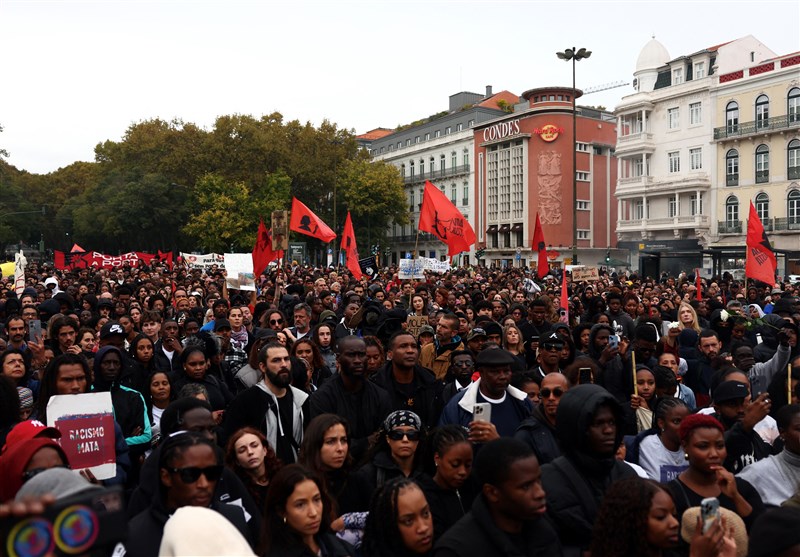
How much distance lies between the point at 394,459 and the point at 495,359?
43.4 inches

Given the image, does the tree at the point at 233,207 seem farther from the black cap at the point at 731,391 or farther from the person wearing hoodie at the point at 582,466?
the person wearing hoodie at the point at 582,466

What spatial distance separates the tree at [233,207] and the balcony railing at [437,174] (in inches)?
722

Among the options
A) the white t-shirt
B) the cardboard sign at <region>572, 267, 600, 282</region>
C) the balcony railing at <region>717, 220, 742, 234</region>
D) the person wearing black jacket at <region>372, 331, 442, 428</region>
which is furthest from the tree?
the white t-shirt

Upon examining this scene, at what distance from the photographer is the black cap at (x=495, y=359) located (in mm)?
4789

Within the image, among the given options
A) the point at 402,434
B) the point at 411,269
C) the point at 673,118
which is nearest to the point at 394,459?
the point at 402,434

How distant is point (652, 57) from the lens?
4841cm

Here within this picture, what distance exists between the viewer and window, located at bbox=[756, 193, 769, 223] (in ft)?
137

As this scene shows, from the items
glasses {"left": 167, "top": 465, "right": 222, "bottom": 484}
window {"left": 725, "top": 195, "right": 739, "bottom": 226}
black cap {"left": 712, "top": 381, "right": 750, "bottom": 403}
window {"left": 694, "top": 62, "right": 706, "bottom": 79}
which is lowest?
black cap {"left": 712, "top": 381, "right": 750, "bottom": 403}

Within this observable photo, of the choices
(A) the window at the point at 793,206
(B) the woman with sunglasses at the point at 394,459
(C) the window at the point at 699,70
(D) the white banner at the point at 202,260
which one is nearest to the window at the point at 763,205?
(A) the window at the point at 793,206

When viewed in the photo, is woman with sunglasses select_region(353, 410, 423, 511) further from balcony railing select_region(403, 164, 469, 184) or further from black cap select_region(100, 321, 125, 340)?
balcony railing select_region(403, 164, 469, 184)

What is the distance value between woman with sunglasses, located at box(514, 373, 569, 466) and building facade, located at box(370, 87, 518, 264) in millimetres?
54433

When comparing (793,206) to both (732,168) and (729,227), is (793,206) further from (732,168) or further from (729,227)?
(732,168)

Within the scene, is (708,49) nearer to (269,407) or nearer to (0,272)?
(0,272)

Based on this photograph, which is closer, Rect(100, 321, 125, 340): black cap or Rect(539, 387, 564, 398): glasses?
Rect(539, 387, 564, 398): glasses
